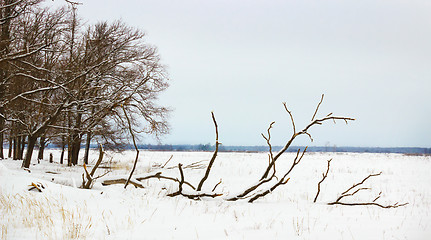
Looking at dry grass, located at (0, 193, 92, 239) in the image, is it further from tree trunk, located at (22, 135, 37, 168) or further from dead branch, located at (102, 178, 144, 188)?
tree trunk, located at (22, 135, 37, 168)

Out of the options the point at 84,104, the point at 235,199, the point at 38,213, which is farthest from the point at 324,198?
the point at 84,104

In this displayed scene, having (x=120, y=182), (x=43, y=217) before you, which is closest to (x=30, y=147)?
(x=120, y=182)

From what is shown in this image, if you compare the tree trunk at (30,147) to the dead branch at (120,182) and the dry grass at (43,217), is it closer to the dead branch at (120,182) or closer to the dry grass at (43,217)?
the dead branch at (120,182)

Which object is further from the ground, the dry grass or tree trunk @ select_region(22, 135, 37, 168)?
tree trunk @ select_region(22, 135, 37, 168)

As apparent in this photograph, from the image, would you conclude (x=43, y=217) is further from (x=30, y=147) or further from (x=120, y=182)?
(x=30, y=147)

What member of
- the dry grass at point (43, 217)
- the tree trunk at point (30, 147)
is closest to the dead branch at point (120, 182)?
the dry grass at point (43, 217)

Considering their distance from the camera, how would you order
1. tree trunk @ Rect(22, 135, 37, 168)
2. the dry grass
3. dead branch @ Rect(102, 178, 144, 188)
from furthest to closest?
tree trunk @ Rect(22, 135, 37, 168) → dead branch @ Rect(102, 178, 144, 188) → the dry grass

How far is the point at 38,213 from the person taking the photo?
3.75 m

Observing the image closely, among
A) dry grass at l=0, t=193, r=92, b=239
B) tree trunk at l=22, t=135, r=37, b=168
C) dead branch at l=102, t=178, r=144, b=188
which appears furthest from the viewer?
tree trunk at l=22, t=135, r=37, b=168

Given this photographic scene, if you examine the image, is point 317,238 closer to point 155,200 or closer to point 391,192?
point 155,200

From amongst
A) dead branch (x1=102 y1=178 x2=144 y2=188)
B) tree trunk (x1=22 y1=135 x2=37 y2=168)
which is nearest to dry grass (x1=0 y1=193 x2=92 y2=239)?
dead branch (x1=102 y1=178 x2=144 y2=188)

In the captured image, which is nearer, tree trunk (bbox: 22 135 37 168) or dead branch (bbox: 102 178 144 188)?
dead branch (bbox: 102 178 144 188)

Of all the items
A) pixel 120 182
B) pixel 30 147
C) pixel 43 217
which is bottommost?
pixel 43 217

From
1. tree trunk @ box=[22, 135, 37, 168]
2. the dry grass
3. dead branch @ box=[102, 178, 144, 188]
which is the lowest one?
the dry grass
